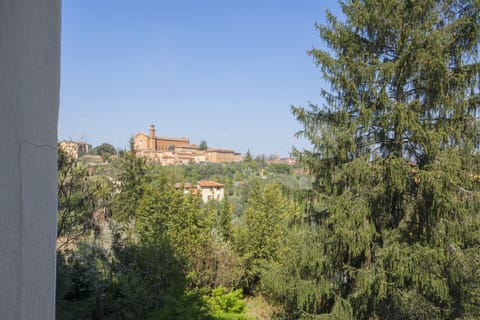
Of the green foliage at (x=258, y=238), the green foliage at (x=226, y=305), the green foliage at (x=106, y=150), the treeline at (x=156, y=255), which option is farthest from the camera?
the green foliage at (x=106, y=150)

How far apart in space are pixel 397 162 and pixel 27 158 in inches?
242

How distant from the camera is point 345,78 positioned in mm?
6348

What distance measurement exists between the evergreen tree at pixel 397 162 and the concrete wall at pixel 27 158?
5.96 metres

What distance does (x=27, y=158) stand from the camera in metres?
0.63

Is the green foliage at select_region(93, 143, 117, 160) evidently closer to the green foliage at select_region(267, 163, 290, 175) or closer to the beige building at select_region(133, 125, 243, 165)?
the green foliage at select_region(267, 163, 290, 175)

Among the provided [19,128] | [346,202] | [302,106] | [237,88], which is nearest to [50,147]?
[19,128]

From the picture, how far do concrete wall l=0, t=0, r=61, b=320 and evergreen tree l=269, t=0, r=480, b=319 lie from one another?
19.6ft

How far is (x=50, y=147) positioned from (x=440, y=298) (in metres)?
7.09

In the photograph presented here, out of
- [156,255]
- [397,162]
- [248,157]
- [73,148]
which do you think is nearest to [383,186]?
[397,162]

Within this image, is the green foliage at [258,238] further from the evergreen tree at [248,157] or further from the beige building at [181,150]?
the beige building at [181,150]

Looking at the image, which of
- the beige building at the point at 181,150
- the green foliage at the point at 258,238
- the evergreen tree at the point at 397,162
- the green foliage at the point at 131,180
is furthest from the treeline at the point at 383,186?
the beige building at the point at 181,150

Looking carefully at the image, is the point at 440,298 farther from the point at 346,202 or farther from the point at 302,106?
the point at 302,106

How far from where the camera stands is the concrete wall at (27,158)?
61cm

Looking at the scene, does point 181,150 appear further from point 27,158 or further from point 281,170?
point 27,158
